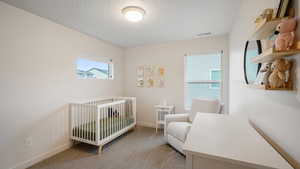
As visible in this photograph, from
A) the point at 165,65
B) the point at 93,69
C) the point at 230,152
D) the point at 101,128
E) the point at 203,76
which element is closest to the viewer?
the point at 230,152

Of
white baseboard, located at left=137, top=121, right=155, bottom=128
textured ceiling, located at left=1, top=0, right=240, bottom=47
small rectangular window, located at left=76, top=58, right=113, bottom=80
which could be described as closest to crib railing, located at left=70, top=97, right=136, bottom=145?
small rectangular window, located at left=76, top=58, right=113, bottom=80

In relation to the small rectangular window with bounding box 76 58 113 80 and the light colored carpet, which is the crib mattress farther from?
the small rectangular window with bounding box 76 58 113 80

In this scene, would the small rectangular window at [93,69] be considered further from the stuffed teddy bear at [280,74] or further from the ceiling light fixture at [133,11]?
the stuffed teddy bear at [280,74]

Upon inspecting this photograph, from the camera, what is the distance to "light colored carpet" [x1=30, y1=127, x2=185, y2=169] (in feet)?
6.42

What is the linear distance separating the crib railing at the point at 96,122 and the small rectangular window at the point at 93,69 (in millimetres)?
633

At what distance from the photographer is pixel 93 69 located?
3.15m

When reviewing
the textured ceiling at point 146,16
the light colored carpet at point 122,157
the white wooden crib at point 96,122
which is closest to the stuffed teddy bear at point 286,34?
the textured ceiling at point 146,16

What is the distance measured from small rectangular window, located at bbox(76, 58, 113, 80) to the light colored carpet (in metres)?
1.50

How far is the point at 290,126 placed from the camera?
26.8 inches

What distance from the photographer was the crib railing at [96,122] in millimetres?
2320

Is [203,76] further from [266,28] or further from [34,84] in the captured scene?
[34,84]

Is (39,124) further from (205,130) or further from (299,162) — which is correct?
(299,162)

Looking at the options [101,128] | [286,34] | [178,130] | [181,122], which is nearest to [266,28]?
[286,34]

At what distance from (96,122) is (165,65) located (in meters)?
2.22
